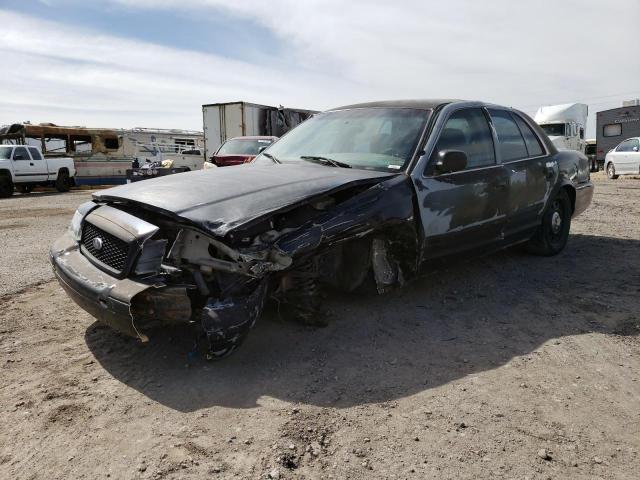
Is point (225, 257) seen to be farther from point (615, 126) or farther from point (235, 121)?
point (615, 126)

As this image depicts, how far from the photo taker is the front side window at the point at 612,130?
2600cm

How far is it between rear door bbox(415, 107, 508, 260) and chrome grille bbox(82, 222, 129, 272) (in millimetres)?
2039

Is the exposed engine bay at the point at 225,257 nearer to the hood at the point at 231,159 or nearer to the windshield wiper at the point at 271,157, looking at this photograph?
the windshield wiper at the point at 271,157

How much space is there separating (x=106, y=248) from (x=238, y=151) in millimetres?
10702

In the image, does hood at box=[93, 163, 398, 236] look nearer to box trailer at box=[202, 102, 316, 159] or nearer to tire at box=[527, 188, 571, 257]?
tire at box=[527, 188, 571, 257]

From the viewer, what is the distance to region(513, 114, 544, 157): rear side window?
5.25 meters

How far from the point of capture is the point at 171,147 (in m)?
28.0

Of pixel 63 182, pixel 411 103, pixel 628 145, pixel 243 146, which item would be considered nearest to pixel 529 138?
pixel 411 103

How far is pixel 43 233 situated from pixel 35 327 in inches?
203

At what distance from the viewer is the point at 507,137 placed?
4941 mm

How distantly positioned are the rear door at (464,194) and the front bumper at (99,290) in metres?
2.08

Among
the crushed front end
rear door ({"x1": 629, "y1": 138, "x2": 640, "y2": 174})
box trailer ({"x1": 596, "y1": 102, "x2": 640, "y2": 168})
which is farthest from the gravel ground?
box trailer ({"x1": 596, "y1": 102, "x2": 640, "y2": 168})

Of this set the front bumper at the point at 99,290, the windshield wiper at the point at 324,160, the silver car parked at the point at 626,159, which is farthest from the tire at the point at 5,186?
the silver car parked at the point at 626,159

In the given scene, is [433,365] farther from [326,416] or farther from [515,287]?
[515,287]
